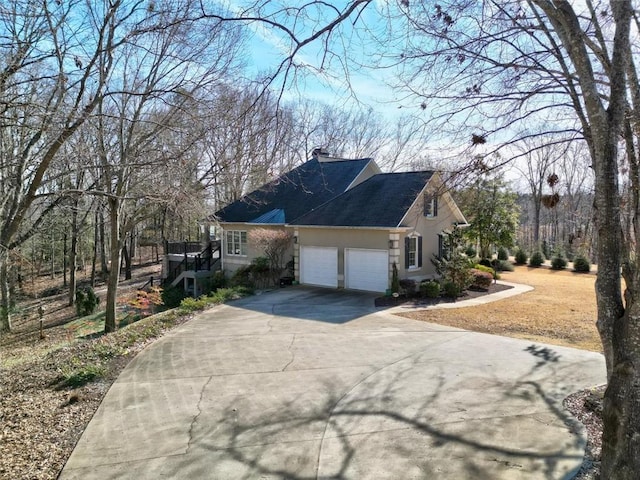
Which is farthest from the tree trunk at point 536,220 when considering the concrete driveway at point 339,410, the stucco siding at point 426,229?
the concrete driveway at point 339,410

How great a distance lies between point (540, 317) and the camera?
1405cm

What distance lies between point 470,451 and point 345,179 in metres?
17.9

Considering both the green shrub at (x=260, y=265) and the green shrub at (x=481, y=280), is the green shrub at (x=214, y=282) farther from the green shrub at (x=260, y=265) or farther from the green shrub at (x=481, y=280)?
the green shrub at (x=481, y=280)

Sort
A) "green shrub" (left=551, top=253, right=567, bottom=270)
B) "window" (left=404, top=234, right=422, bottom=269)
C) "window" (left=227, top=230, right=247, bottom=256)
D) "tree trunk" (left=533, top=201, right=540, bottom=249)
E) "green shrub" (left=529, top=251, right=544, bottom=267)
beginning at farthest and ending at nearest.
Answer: "tree trunk" (left=533, top=201, right=540, bottom=249)
"green shrub" (left=529, top=251, right=544, bottom=267)
"green shrub" (left=551, top=253, right=567, bottom=270)
"window" (left=227, top=230, right=247, bottom=256)
"window" (left=404, top=234, right=422, bottom=269)

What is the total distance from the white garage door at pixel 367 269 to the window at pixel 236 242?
6.86 meters

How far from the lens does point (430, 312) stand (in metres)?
14.6

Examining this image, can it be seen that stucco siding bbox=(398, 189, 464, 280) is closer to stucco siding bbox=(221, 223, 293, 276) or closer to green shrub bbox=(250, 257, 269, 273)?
stucco siding bbox=(221, 223, 293, 276)

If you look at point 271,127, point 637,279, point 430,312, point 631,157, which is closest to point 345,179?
point 430,312

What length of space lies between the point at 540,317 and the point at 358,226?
7.14 meters

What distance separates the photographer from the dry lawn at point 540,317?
11.7 metres

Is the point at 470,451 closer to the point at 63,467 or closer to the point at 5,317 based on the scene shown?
the point at 63,467

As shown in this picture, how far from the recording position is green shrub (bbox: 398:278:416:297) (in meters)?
17.2

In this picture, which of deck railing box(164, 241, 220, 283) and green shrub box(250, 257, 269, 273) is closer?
green shrub box(250, 257, 269, 273)

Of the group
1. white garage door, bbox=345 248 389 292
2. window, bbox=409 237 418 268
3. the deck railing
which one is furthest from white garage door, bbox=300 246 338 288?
the deck railing
